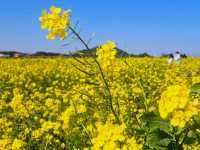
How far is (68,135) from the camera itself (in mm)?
4172

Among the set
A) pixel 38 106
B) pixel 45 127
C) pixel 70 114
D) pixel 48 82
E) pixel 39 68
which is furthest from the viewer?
pixel 39 68

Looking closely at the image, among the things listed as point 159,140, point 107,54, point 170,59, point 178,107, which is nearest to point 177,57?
point 170,59

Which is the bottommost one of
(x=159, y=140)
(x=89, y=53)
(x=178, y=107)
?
(x=159, y=140)

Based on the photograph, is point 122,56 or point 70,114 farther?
point 70,114

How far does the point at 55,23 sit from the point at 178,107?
1107 mm

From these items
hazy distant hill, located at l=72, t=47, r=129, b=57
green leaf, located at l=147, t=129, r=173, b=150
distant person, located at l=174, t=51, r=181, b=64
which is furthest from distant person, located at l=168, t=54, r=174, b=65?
green leaf, located at l=147, t=129, r=173, b=150

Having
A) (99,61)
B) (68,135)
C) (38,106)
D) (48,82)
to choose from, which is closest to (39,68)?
(48,82)

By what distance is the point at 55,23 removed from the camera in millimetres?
2645

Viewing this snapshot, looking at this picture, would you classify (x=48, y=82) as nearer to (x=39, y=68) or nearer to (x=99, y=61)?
(x=39, y=68)

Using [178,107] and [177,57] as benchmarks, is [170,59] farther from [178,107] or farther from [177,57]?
[178,107]

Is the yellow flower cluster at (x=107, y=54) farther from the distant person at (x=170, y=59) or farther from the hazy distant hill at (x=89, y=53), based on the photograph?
the distant person at (x=170, y=59)

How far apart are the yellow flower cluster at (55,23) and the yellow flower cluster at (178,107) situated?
987 millimetres

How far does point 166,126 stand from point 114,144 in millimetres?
470

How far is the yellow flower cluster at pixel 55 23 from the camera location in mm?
2629
